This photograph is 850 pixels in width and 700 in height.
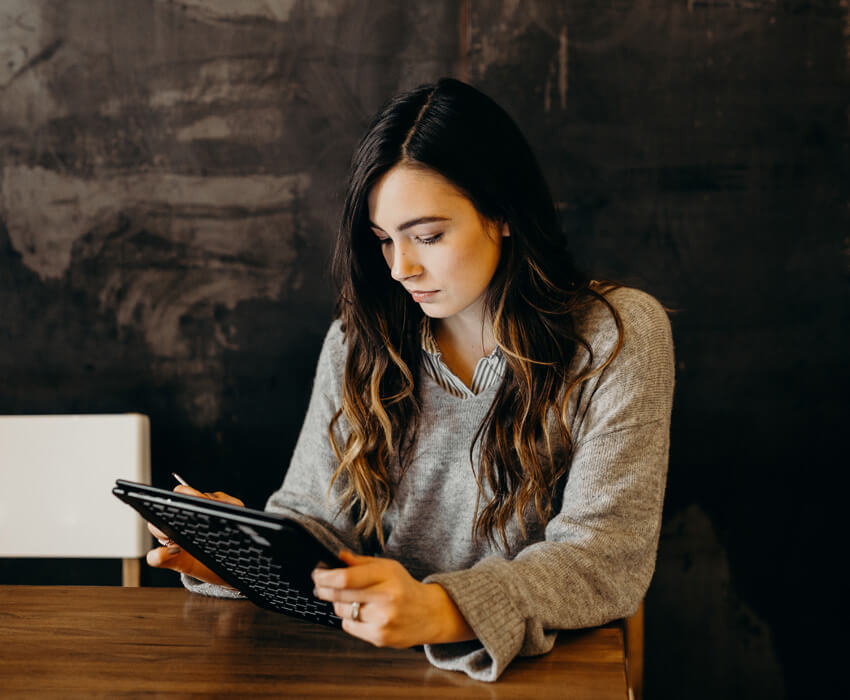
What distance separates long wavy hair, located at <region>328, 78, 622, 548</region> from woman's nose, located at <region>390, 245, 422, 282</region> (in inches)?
4.3

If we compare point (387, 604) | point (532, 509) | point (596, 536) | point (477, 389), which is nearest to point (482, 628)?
point (387, 604)

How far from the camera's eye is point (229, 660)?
89 cm

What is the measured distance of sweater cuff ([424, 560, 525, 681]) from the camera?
83 centimetres

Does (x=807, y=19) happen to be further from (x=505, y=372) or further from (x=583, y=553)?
(x=583, y=553)

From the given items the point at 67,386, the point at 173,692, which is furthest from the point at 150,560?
the point at 67,386

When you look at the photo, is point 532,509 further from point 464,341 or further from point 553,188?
point 553,188

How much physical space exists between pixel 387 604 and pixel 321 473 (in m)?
0.50

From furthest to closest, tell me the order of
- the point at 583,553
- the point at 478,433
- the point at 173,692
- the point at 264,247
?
the point at 264,247
the point at 478,433
the point at 583,553
the point at 173,692

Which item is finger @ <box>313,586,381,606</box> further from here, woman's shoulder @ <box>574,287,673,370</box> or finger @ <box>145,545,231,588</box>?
woman's shoulder @ <box>574,287,673,370</box>

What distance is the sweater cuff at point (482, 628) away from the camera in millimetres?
829

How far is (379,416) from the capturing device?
1.26m

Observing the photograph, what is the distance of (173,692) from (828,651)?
1.51 metres

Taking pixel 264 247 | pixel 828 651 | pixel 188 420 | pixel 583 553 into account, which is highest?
pixel 264 247

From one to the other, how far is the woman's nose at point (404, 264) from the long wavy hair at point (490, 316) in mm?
109
